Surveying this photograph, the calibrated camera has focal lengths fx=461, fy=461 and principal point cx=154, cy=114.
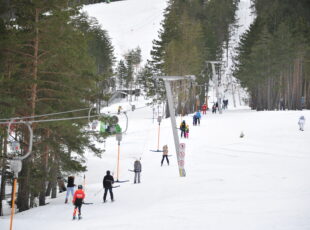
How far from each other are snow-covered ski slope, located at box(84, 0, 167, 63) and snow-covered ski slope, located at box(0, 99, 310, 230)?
99774 millimetres

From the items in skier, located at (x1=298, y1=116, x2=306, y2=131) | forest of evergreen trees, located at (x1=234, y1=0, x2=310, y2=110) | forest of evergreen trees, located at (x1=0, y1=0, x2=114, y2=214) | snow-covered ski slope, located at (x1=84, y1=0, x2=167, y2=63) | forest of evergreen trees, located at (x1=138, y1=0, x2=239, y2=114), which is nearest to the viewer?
forest of evergreen trees, located at (x1=0, y1=0, x2=114, y2=214)

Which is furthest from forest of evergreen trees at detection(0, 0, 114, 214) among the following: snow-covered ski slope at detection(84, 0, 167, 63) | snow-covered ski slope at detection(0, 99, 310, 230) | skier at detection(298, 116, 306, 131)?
snow-covered ski slope at detection(84, 0, 167, 63)

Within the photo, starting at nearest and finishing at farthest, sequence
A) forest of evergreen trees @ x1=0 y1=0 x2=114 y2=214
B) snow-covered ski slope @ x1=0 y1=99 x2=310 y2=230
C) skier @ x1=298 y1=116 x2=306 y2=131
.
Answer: snow-covered ski slope @ x1=0 y1=99 x2=310 y2=230, forest of evergreen trees @ x1=0 y1=0 x2=114 y2=214, skier @ x1=298 y1=116 x2=306 y2=131

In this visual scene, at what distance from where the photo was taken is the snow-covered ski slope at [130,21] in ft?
480

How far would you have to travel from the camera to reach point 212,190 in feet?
63.6

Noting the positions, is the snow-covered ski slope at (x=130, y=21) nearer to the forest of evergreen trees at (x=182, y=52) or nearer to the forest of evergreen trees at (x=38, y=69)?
the forest of evergreen trees at (x=182, y=52)

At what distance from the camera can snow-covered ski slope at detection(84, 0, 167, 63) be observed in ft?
480

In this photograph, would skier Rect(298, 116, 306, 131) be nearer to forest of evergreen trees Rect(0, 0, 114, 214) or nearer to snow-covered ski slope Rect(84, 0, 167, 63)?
forest of evergreen trees Rect(0, 0, 114, 214)

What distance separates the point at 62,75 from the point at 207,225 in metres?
10.4

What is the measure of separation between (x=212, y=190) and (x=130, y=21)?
153010 mm

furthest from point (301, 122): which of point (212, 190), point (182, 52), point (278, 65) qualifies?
point (182, 52)

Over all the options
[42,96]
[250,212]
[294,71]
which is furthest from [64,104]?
[294,71]

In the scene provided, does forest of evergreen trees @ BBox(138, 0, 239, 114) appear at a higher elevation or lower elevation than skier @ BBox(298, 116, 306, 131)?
higher

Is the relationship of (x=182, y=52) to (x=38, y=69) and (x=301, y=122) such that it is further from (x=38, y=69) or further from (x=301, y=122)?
(x=38, y=69)
